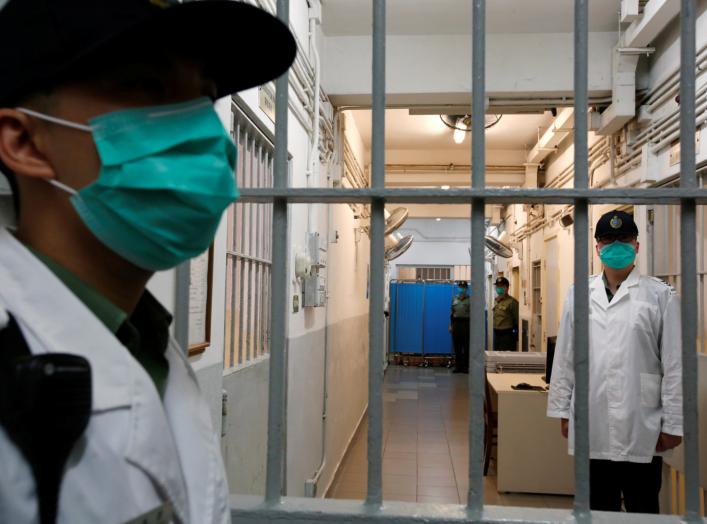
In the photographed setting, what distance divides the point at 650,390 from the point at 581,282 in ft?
6.12

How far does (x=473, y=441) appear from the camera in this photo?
1.13 m

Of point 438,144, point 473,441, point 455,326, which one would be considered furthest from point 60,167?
point 455,326

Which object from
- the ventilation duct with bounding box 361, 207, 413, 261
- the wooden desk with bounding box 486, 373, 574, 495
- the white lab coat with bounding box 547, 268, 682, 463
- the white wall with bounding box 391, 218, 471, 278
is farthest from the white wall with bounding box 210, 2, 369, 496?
the white wall with bounding box 391, 218, 471, 278

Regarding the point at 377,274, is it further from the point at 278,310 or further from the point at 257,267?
the point at 257,267

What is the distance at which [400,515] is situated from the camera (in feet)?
3.55

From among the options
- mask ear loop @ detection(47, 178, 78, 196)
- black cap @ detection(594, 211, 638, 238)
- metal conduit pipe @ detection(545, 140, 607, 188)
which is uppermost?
metal conduit pipe @ detection(545, 140, 607, 188)

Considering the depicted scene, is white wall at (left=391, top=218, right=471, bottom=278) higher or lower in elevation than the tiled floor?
higher

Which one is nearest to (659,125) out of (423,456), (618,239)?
(618,239)

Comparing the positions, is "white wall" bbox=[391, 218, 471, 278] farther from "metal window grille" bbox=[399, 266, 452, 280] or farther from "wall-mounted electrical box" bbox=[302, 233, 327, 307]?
"wall-mounted electrical box" bbox=[302, 233, 327, 307]

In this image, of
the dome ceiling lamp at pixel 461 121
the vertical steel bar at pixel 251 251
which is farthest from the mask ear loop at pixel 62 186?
the dome ceiling lamp at pixel 461 121

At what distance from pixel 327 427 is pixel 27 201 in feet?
13.3

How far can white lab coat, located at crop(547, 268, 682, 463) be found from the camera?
2523 mm

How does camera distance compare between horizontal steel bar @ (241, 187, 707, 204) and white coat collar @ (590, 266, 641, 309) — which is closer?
horizontal steel bar @ (241, 187, 707, 204)

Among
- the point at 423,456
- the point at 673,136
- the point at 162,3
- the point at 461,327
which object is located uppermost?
the point at 673,136
